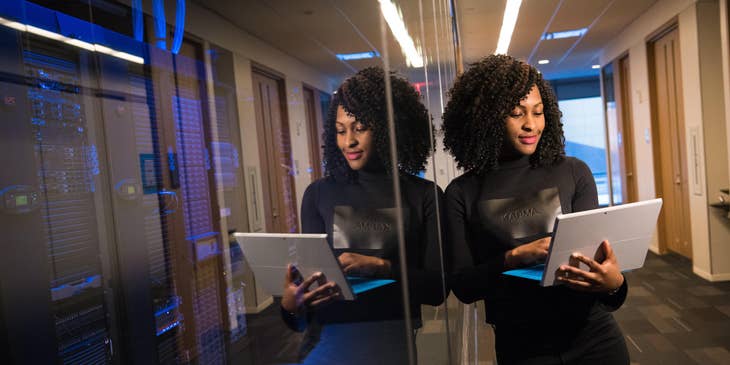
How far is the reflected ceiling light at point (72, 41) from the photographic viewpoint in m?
0.29

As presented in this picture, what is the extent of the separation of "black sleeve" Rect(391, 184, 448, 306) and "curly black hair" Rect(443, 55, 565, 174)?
12.0 inches

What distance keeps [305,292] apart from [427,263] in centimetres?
38

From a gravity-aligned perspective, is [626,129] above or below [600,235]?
above

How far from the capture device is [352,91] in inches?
18.9

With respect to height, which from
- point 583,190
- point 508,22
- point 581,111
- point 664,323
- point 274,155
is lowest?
point 664,323

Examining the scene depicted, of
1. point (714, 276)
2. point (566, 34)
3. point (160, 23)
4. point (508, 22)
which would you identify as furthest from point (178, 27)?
point (566, 34)

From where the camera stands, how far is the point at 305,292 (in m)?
0.38

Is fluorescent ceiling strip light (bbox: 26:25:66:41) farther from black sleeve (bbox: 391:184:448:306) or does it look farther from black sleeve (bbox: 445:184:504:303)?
black sleeve (bbox: 445:184:504:303)

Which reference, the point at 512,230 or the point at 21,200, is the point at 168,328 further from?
the point at 512,230

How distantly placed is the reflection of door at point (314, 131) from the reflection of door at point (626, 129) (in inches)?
242

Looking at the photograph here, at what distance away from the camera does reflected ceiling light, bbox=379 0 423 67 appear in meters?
0.64

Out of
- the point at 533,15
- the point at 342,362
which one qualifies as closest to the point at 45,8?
the point at 342,362

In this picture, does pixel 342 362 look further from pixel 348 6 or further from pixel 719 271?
pixel 719 271

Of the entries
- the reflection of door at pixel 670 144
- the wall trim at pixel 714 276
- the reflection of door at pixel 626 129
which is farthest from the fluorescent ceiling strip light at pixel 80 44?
the reflection of door at pixel 626 129
